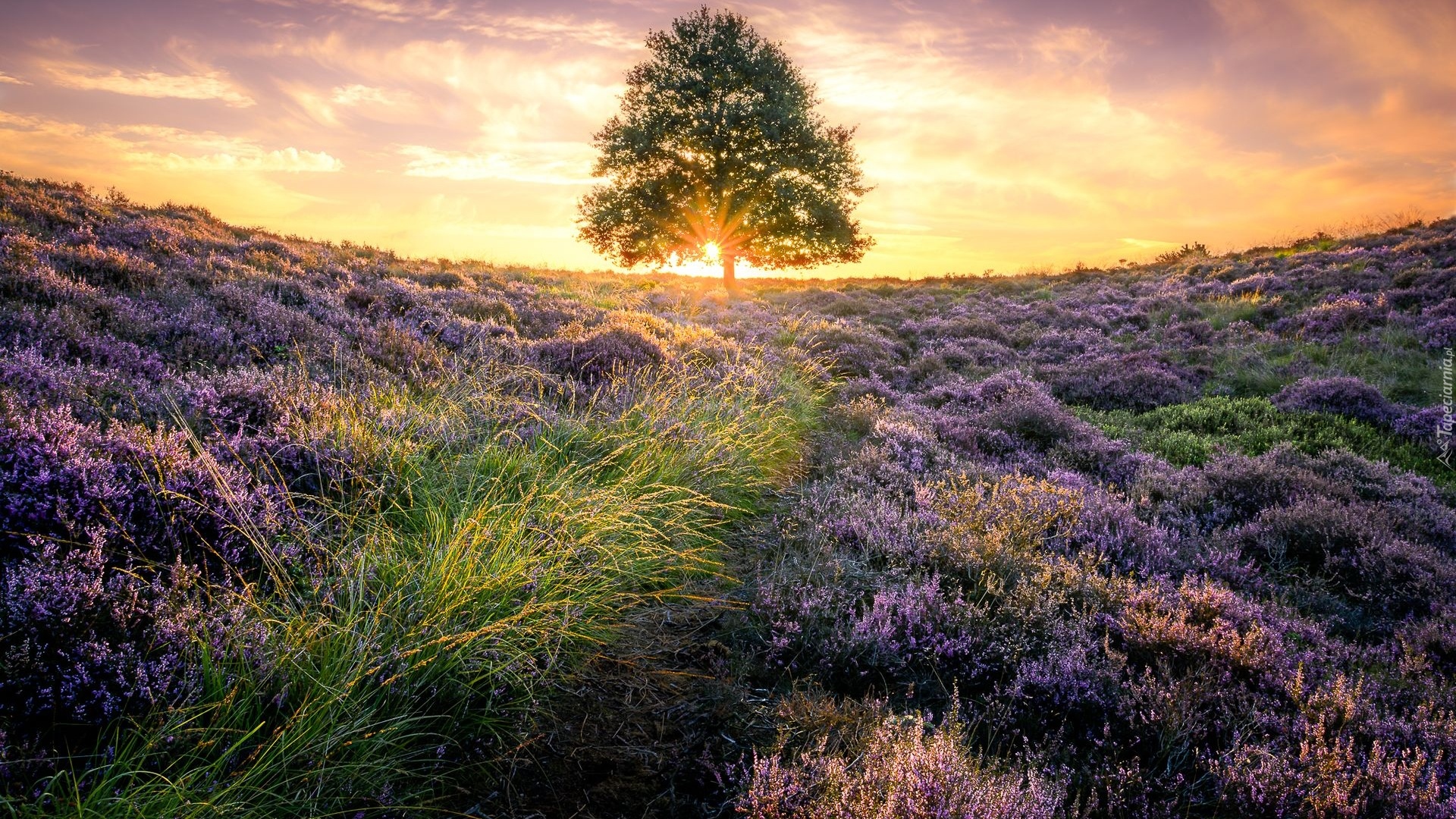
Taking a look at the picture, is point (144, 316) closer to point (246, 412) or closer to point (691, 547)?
point (246, 412)

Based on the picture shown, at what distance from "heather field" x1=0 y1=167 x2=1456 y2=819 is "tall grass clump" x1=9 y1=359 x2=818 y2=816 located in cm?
3

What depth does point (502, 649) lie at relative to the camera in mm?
2680

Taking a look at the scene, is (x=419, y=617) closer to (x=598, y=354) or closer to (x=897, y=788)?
(x=897, y=788)

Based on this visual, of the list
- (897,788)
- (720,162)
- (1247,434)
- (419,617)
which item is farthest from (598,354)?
(720,162)

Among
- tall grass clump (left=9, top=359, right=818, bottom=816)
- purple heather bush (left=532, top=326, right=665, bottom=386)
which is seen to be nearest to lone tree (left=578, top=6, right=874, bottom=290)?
purple heather bush (left=532, top=326, right=665, bottom=386)

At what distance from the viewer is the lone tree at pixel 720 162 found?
89.0 feet

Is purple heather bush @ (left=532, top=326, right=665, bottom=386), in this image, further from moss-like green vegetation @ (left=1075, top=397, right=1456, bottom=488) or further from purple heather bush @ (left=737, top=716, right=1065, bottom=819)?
moss-like green vegetation @ (left=1075, top=397, right=1456, bottom=488)

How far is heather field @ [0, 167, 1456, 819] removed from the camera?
2105 millimetres

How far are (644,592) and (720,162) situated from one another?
26373mm

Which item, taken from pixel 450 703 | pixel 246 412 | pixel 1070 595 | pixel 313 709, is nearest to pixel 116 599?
pixel 313 709

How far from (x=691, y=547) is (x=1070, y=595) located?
2263 millimetres

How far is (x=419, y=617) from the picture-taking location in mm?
2615

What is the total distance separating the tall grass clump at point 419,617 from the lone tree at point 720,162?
24.3 metres

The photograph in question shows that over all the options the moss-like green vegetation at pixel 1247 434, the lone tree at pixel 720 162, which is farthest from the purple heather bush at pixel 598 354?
the lone tree at pixel 720 162
